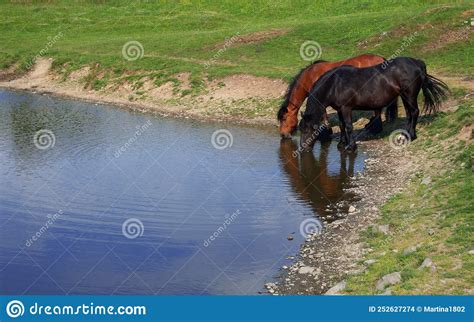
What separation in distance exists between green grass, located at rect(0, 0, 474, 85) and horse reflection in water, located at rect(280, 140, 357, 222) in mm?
10802

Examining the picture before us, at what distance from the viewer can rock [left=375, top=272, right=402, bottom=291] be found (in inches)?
490

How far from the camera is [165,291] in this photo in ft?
45.8

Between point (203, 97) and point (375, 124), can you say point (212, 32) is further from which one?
point (375, 124)

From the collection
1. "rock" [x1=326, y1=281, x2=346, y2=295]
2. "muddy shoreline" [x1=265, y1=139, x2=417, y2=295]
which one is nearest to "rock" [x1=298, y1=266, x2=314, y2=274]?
"muddy shoreline" [x1=265, y1=139, x2=417, y2=295]

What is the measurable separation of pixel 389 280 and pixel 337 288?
3.42ft

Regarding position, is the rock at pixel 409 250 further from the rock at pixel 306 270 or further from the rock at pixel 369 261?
the rock at pixel 306 270

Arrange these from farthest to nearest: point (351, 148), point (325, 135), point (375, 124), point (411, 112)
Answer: point (325, 135)
point (375, 124)
point (351, 148)
point (411, 112)

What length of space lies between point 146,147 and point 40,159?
13.6 feet

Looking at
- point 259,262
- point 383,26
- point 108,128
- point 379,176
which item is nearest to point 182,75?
point 108,128

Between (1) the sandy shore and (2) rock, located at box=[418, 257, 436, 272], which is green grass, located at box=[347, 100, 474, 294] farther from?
(1) the sandy shore

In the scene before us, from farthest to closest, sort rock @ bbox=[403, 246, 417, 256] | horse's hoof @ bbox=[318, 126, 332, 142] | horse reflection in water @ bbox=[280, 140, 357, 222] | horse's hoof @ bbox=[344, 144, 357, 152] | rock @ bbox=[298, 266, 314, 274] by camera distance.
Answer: horse's hoof @ bbox=[318, 126, 332, 142] < horse's hoof @ bbox=[344, 144, 357, 152] < horse reflection in water @ bbox=[280, 140, 357, 222] < rock @ bbox=[298, 266, 314, 274] < rock @ bbox=[403, 246, 417, 256]

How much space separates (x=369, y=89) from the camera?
24.4 m

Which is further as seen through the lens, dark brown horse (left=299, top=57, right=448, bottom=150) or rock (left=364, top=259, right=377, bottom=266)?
dark brown horse (left=299, top=57, right=448, bottom=150)

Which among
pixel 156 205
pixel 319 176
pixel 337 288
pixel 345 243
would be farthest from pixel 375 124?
pixel 337 288
